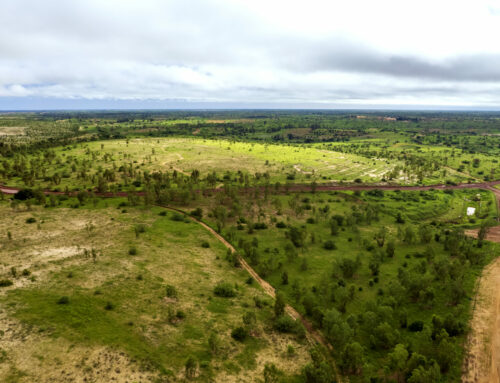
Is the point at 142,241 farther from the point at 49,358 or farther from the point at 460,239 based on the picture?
the point at 460,239

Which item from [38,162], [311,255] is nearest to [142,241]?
[311,255]

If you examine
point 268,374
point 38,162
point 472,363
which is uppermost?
point 38,162

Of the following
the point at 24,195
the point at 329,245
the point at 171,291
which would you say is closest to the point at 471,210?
the point at 329,245

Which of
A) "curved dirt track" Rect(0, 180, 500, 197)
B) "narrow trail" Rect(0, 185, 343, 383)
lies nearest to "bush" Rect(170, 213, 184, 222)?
"narrow trail" Rect(0, 185, 343, 383)

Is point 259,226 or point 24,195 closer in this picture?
point 259,226

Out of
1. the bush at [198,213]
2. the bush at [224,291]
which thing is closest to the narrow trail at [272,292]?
the bush at [198,213]

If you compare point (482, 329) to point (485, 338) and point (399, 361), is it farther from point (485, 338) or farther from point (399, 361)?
point (399, 361)
